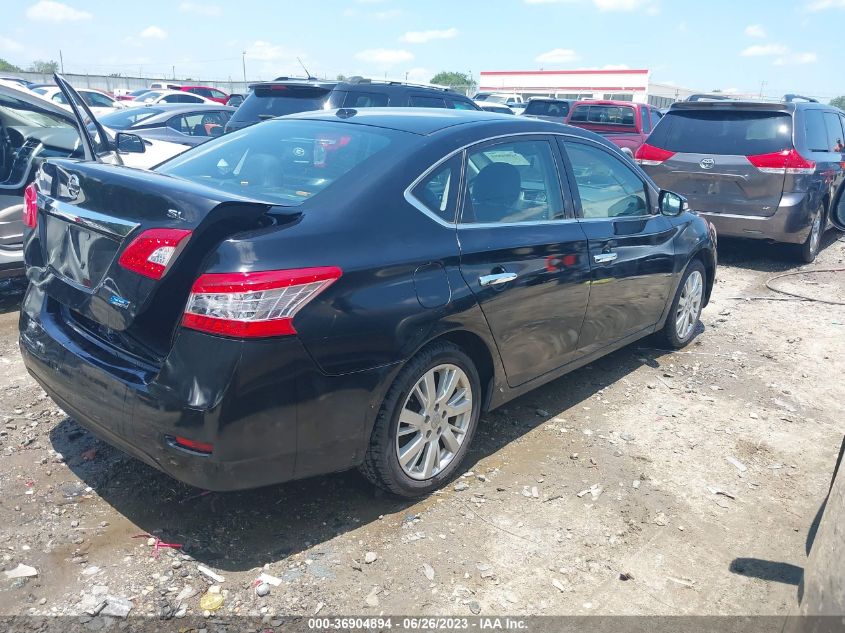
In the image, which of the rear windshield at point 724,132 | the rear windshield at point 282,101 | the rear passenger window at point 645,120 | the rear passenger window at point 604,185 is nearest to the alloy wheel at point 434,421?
the rear passenger window at point 604,185

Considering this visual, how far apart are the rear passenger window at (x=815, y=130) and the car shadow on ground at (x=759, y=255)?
139 cm

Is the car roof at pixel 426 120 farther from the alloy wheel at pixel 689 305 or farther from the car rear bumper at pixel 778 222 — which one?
the car rear bumper at pixel 778 222

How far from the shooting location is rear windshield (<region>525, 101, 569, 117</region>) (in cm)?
1870

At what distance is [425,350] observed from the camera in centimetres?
317

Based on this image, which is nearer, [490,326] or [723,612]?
[723,612]

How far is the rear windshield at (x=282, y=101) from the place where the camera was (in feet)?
27.9

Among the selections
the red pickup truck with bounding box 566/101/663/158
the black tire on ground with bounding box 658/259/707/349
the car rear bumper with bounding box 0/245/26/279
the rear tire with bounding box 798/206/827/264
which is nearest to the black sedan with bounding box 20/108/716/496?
the black tire on ground with bounding box 658/259/707/349

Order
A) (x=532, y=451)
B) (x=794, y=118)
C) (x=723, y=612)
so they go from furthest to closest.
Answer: (x=794, y=118) < (x=532, y=451) < (x=723, y=612)

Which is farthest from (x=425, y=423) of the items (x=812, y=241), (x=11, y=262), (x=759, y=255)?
(x=759, y=255)

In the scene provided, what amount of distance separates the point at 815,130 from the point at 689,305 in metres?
4.58

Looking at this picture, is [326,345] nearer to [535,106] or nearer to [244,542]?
[244,542]

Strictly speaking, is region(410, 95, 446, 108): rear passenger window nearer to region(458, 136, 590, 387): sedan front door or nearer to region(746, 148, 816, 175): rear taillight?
region(746, 148, 816, 175): rear taillight

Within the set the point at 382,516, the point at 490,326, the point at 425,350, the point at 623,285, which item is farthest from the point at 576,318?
the point at 382,516

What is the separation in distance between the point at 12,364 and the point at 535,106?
16.4 metres
